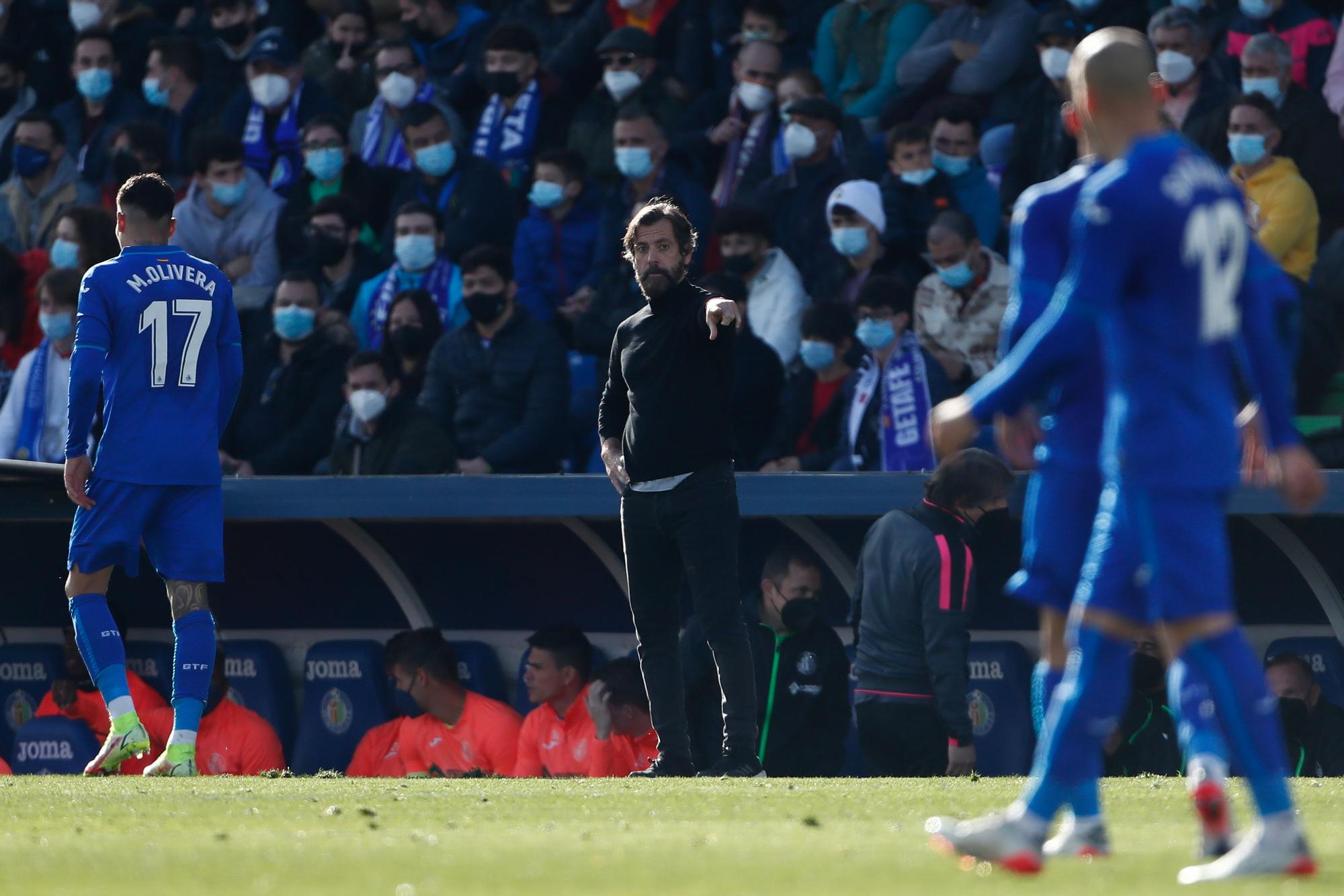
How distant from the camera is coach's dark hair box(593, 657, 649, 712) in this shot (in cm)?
938

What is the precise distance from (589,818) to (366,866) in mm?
1257

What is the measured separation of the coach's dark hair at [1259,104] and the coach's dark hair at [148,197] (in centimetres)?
520

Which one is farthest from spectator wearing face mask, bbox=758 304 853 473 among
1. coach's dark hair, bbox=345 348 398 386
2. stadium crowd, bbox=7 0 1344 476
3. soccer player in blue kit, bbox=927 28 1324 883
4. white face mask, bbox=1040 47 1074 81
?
soccer player in blue kit, bbox=927 28 1324 883

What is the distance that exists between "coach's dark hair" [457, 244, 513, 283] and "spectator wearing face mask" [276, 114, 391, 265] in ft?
6.05

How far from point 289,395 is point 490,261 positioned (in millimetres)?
1457

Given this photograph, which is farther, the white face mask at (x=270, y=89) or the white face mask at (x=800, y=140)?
the white face mask at (x=270, y=89)

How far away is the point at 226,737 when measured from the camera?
10.4 meters

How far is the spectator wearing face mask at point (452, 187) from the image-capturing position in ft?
39.1

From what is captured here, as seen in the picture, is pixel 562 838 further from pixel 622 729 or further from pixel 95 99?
pixel 95 99

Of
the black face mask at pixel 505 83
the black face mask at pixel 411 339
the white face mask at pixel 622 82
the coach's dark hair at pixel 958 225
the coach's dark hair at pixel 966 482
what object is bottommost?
the coach's dark hair at pixel 966 482

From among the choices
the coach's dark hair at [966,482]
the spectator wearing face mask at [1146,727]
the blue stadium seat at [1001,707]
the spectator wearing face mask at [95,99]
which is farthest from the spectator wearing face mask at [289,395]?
the spectator wearing face mask at [1146,727]

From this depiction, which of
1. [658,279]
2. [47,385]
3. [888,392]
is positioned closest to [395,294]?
[47,385]

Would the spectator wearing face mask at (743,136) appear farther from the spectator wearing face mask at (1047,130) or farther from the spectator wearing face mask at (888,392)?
the spectator wearing face mask at (888,392)

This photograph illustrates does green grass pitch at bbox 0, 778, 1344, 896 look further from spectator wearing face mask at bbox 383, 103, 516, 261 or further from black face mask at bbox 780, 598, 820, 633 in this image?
spectator wearing face mask at bbox 383, 103, 516, 261
